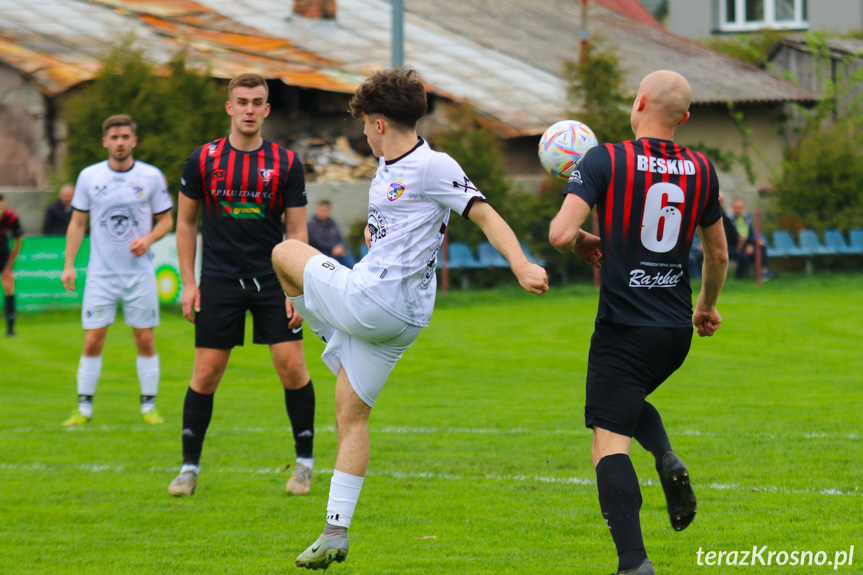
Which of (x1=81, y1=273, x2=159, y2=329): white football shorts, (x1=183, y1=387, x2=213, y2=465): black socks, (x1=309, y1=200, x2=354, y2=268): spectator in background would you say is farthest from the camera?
(x1=309, y1=200, x2=354, y2=268): spectator in background

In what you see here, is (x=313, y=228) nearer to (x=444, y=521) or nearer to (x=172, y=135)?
(x=172, y=135)

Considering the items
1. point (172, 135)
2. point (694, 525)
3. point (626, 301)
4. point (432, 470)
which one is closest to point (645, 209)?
point (626, 301)

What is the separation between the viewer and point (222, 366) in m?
6.50

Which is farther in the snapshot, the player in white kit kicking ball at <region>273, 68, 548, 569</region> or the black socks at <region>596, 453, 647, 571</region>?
the player in white kit kicking ball at <region>273, 68, 548, 569</region>

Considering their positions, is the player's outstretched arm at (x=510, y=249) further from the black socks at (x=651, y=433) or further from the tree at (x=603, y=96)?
the tree at (x=603, y=96)

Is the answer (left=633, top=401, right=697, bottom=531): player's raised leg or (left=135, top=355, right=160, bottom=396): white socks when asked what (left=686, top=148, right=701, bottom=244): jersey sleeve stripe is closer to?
(left=633, top=401, right=697, bottom=531): player's raised leg

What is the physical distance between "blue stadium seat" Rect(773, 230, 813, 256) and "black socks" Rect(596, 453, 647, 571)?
67.0ft

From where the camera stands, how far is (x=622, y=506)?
4.34 meters

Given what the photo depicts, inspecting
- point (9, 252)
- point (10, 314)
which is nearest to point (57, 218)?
point (9, 252)

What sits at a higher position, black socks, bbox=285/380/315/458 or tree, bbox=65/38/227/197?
tree, bbox=65/38/227/197

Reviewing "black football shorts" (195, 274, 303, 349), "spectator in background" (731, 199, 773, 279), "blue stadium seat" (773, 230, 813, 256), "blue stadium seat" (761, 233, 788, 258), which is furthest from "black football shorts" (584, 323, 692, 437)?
"blue stadium seat" (773, 230, 813, 256)

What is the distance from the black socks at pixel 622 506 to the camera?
4250mm

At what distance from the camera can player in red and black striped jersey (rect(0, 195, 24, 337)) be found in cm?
1505
